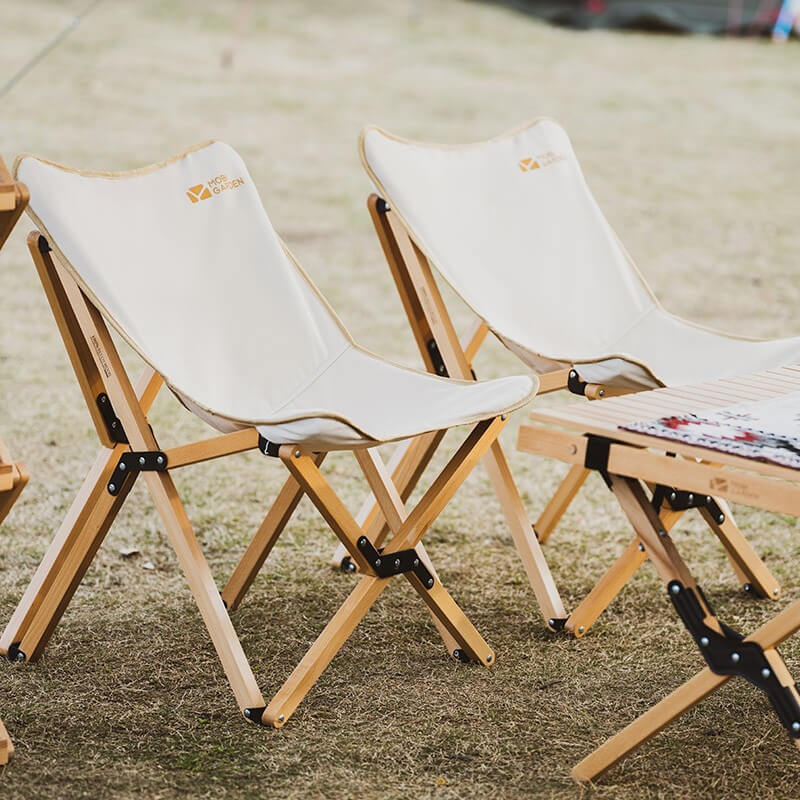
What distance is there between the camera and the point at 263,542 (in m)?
3.14

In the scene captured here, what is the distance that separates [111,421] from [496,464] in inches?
35.3

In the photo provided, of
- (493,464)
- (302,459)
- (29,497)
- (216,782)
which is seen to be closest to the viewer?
(216,782)

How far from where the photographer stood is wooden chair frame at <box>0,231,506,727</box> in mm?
2674

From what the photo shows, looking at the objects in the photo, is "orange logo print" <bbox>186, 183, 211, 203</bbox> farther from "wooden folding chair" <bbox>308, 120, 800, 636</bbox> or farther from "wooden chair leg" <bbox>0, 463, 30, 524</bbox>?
"wooden chair leg" <bbox>0, 463, 30, 524</bbox>

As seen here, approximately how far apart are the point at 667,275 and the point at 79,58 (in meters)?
6.34

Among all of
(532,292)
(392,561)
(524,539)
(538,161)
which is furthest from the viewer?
(538,161)

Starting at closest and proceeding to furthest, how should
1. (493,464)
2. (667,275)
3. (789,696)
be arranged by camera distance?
(789,696) < (493,464) < (667,275)

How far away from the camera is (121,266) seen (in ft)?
9.63

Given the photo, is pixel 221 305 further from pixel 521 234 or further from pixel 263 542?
pixel 521 234

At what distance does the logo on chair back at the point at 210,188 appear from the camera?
10.4 ft

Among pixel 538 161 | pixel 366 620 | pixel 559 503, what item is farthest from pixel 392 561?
pixel 538 161

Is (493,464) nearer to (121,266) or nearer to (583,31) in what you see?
(121,266)

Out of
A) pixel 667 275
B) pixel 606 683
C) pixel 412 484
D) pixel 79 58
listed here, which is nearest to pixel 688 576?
pixel 606 683

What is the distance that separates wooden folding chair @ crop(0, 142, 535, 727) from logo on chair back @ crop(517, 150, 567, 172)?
0.81m
